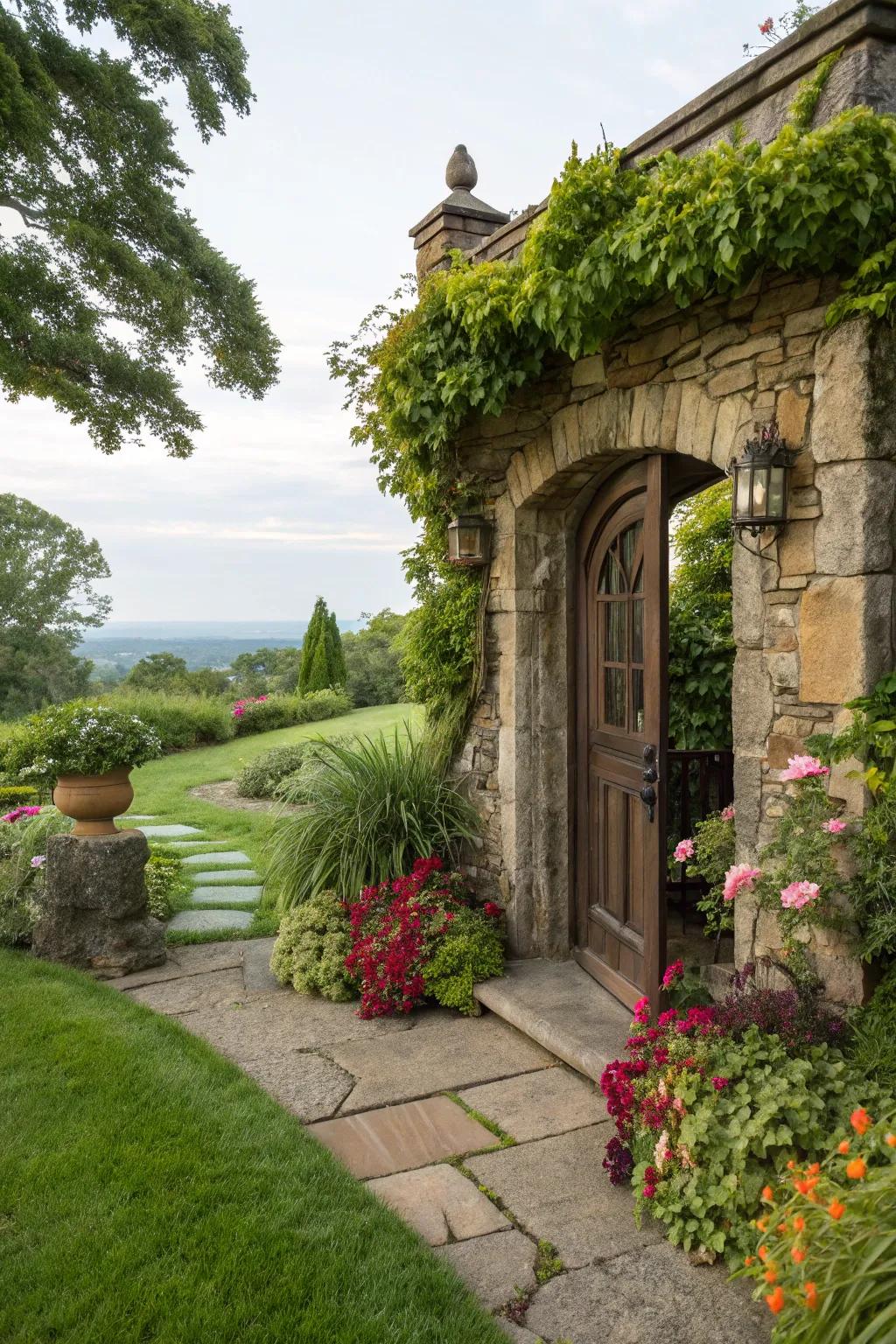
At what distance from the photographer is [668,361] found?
3441mm

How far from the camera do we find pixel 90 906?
4.68 metres

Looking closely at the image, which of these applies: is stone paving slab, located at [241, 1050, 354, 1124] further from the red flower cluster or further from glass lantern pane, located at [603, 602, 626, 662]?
glass lantern pane, located at [603, 602, 626, 662]

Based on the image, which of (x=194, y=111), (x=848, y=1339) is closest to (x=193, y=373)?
(x=194, y=111)

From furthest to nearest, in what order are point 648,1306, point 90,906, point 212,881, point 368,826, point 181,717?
1. point 181,717
2. point 212,881
3. point 368,826
4. point 90,906
5. point 648,1306

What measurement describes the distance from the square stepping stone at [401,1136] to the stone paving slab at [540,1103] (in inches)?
4.2

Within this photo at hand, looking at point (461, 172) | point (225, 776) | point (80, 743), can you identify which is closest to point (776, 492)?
point (461, 172)

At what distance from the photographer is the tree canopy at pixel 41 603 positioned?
69.1 ft

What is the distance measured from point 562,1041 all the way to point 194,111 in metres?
9.95

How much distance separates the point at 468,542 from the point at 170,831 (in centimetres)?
500

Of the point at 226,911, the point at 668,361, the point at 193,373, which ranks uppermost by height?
the point at 193,373

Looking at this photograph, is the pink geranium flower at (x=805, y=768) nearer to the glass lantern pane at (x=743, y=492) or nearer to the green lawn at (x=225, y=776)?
the glass lantern pane at (x=743, y=492)

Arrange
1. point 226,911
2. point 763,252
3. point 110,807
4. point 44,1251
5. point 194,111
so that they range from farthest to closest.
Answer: point 194,111, point 226,911, point 110,807, point 763,252, point 44,1251

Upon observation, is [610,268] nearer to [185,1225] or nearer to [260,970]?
[185,1225]

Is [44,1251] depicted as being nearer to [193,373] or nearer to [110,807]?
[110,807]
